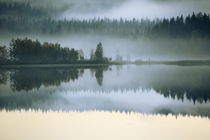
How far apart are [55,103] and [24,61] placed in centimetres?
42

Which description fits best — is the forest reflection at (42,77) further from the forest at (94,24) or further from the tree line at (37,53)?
the forest at (94,24)

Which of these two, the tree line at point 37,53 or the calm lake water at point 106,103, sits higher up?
the tree line at point 37,53

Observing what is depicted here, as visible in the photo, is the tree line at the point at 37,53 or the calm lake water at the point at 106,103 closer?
the calm lake water at the point at 106,103

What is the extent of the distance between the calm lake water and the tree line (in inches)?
3.0

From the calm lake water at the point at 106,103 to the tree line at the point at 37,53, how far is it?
0.25 feet

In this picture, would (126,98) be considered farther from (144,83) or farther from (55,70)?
(55,70)

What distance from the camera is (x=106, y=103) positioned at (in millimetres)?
2637

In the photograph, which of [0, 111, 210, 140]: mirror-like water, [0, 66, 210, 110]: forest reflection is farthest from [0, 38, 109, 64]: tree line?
[0, 111, 210, 140]: mirror-like water

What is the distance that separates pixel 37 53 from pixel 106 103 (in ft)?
2.24

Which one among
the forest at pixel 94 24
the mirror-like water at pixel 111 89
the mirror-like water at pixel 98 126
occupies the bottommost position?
the mirror-like water at pixel 98 126

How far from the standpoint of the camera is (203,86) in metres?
2.58

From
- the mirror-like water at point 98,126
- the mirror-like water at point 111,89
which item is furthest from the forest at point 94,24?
the mirror-like water at point 98,126

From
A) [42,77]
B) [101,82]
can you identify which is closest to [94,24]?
[101,82]

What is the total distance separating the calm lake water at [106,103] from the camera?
A: 2564mm
